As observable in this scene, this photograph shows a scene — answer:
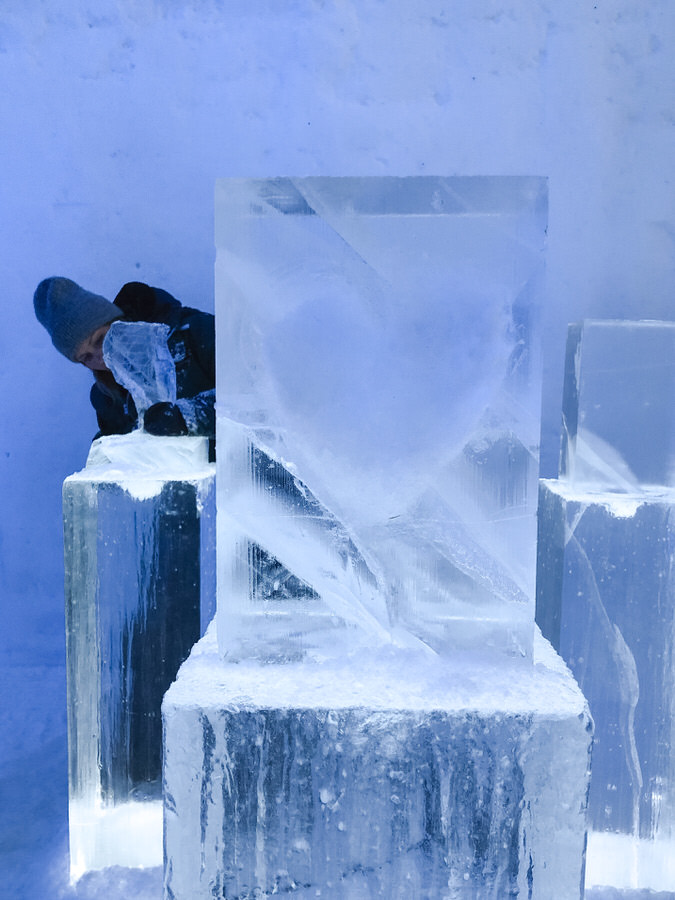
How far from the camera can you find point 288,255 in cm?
54

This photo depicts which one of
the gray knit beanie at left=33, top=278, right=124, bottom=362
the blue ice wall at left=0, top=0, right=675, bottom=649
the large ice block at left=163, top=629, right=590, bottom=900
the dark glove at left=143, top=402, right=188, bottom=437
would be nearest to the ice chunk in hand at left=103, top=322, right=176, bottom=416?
the dark glove at left=143, top=402, right=188, bottom=437

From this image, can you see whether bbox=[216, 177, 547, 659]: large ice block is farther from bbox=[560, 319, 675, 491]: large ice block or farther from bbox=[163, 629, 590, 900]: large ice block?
bbox=[560, 319, 675, 491]: large ice block

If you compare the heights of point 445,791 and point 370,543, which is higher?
point 370,543

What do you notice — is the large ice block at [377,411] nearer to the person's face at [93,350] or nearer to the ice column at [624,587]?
the ice column at [624,587]

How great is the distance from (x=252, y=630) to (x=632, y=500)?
688mm

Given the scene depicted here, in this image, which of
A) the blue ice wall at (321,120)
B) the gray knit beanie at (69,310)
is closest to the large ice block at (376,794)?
the gray knit beanie at (69,310)

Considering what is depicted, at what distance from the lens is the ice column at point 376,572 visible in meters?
0.52

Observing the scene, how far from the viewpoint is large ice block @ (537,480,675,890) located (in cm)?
105

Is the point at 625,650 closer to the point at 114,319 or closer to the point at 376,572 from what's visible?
the point at 376,572

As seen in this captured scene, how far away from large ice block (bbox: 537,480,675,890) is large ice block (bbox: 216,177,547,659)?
534mm

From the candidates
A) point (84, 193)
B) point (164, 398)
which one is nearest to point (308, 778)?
point (164, 398)

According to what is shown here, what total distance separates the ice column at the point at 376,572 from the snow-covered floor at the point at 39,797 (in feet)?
2.20

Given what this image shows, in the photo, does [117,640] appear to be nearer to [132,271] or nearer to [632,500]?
[632,500]

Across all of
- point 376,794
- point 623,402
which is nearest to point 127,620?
point 376,794
